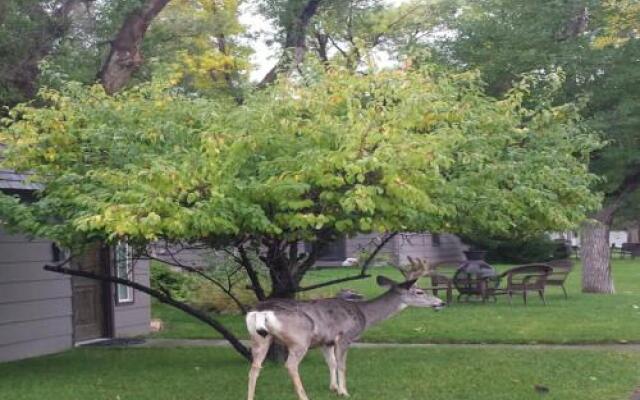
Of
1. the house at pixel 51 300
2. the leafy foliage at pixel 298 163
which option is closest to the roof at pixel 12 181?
the house at pixel 51 300

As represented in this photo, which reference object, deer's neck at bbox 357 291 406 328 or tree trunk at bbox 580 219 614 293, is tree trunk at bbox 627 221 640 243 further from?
deer's neck at bbox 357 291 406 328

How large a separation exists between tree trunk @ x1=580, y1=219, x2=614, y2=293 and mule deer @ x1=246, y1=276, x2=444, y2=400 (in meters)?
13.2

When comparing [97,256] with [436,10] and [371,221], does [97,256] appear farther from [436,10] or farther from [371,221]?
[436,10]

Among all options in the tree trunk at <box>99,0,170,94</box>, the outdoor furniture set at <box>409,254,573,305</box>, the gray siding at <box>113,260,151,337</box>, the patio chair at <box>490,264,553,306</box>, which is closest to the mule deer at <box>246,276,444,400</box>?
the gray siding at <box>113,260,151,337</box>

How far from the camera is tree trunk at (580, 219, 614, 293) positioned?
21828 mm

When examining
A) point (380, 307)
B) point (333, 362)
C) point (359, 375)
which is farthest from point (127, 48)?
point (333, 362)

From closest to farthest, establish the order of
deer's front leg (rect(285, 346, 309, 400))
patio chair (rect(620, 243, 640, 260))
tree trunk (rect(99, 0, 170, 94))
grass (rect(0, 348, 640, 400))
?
deer's front leg (rect(285, 346, 309, 400))
grass (rect(0, 348, 640, 400))
tree trunk (rect(99, 0, 170, 94))
patio chair (rect(620, 243, 640, 260))

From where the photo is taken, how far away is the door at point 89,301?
46.4 feet

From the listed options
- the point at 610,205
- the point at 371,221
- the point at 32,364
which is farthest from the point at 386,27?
the point at 371,221

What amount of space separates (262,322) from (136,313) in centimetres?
773

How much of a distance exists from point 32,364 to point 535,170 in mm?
7177

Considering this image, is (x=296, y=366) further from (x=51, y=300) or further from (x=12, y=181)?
(x=51, y=300)

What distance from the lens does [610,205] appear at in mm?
21594

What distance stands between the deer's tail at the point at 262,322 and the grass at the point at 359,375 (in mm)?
1078
